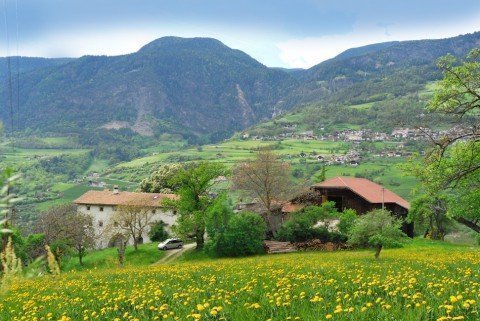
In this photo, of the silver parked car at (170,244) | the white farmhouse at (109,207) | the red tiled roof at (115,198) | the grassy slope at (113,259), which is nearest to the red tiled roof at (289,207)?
the silver parked car at (170,244)

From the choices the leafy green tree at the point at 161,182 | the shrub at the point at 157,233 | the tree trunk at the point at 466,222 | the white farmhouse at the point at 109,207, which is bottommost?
the shrub at the point at 157,233

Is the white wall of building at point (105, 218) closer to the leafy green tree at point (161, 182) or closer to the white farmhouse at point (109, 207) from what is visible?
the white farmhouse at point (109, 207)

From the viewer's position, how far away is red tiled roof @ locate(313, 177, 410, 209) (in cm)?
6452

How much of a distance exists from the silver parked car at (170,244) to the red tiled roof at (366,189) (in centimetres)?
2410

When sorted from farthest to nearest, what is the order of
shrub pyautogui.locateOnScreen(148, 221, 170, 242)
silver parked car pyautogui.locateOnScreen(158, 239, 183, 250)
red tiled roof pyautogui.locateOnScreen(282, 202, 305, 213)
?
shrub pyautogui.locateOnScreen(148, 221, 170, 242)
red tiled roof pyautogui.locateOnScreen(282, 202, 305, 213)
silver parked car pyautogui.locateOnScreen(158, 239, 183, 250)

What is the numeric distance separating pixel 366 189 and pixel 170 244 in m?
31.0

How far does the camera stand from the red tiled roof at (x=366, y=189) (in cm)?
6452

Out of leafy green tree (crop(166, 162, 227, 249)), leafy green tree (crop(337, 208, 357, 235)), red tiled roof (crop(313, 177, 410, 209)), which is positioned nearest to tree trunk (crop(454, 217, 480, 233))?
leafy green tree (crop(337, 208, 357, 235))

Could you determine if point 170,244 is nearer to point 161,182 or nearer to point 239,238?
point 239,238

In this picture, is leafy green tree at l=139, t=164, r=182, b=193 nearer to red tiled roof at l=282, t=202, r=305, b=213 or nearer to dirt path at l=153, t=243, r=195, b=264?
red tiled roof at l=282, t=202, r=305, b=213

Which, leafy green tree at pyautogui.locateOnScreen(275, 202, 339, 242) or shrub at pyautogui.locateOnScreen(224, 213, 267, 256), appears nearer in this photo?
shrub at pyautogui.locateOnScreen(224, 213, 267, 256)

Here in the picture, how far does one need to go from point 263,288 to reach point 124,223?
5342 centimetres

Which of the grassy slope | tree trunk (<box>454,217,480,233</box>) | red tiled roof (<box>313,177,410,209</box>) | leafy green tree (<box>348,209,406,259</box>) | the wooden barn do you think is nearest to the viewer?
tree trunk (<box>454,217,480,233</box>)

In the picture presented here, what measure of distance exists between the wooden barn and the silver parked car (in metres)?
17.0
